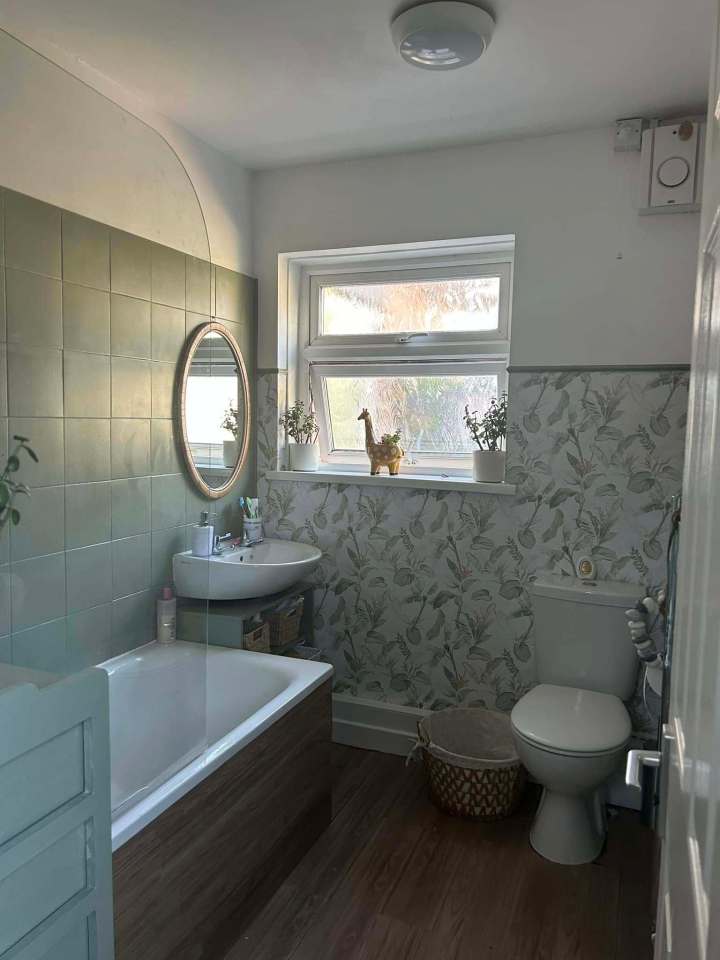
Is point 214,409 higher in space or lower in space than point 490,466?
higher

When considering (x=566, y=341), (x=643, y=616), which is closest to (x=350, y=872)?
(x=643, y=616)

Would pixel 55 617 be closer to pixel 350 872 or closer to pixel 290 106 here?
pixel 350 872

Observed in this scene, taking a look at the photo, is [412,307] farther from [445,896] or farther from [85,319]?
[445,896]

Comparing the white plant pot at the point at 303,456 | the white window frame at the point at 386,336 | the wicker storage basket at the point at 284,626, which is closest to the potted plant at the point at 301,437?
the white plant pot at the point at 303,456

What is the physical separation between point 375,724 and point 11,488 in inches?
80.0

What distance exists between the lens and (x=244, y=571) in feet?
8.65

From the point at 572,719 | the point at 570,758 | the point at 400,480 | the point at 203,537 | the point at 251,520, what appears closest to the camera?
the point at 570,758

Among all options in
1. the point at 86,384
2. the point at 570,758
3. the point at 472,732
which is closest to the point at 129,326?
the point at 86,384

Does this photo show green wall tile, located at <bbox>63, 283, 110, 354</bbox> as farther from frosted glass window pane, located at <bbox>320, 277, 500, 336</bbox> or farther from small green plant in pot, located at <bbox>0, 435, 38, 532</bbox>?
frosted glass window pane, located at <bbox>320, 277, 500, 336</bbox>

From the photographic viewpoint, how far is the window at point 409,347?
307 centimetres

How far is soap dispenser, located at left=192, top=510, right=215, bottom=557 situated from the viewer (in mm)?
2445

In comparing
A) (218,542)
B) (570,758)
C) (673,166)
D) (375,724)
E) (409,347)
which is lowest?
(375,724)

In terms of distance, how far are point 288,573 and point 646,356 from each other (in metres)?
1.58

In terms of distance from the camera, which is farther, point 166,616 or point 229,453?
point 229,453
